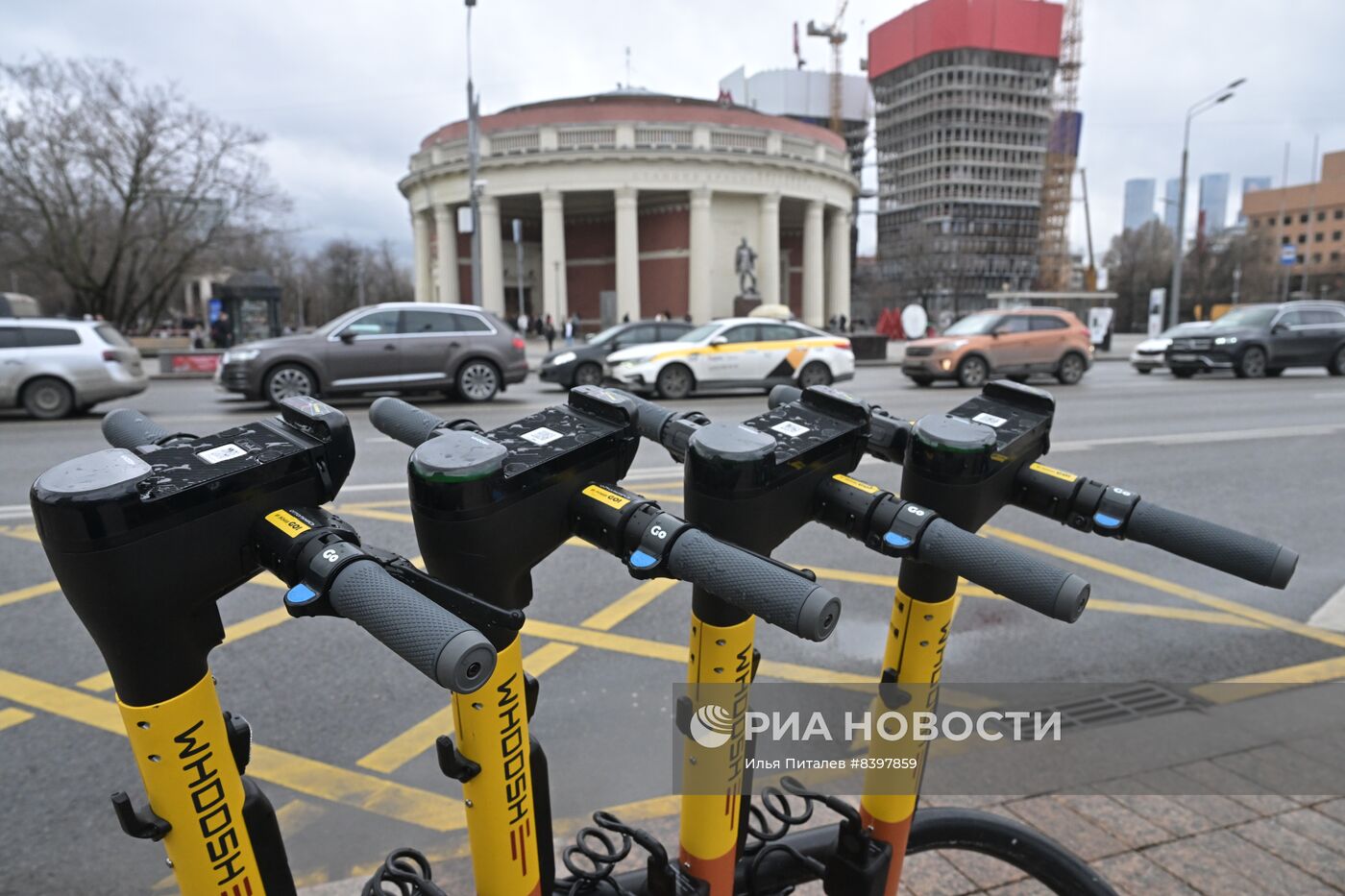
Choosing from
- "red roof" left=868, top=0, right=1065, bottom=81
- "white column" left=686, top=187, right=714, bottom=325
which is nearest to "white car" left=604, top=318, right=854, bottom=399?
"white column" left=686, top=187, right=714, bottom=325

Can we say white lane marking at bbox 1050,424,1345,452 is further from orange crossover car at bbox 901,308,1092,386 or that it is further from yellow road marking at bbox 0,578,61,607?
yellow road marking at bbox 0,578,61,607

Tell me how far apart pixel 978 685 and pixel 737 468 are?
319 cm

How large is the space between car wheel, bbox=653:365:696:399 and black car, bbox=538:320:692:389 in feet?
4.80

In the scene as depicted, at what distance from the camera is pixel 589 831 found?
1.63 m

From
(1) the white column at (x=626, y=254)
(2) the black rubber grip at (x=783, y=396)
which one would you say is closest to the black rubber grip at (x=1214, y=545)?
(2) the black rubber grip at (x=783, y=396)

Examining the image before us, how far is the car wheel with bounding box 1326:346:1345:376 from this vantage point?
18.5m

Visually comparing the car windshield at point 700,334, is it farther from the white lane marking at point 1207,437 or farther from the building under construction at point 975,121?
the building under construction at point 975,121

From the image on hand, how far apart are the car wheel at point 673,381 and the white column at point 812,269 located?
34960 millimetres

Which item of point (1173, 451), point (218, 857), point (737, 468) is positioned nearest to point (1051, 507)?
point (737, 468)

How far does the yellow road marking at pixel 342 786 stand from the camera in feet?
9.50

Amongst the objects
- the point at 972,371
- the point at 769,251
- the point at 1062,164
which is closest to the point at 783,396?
the point at 972,371

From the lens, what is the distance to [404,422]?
1.52m

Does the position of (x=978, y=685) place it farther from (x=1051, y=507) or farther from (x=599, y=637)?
(x=1051, y=507)

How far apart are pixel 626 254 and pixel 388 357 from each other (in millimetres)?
32646
